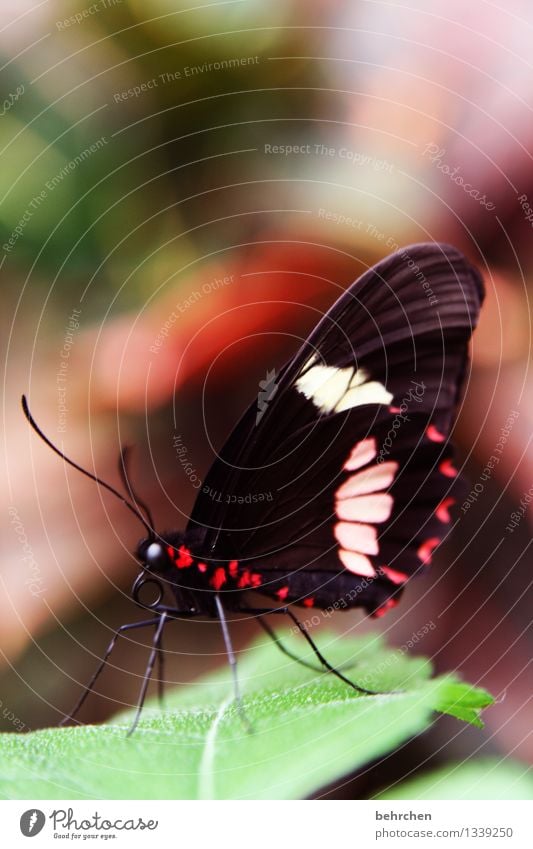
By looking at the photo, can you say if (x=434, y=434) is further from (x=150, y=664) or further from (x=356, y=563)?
(x=150, y=664)

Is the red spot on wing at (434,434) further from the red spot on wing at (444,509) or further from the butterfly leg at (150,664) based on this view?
the butterfly leg at (150,664)

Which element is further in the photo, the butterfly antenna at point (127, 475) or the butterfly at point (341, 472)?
the butterfly antenna at point (127, 475)

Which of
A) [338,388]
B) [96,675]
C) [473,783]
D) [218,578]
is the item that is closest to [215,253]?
[338,388]

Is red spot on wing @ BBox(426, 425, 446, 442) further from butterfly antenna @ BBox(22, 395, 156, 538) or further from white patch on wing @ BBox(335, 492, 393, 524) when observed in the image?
butterfly antenna @ BBox(22, 395, 156, 538)

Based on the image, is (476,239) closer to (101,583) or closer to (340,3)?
(340,3)

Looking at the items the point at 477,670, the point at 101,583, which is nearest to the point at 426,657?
the point at 477,670

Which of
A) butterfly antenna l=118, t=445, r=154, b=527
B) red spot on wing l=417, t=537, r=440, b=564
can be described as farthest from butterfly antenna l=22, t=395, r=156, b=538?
red spot on wing l=417, t=537, r=440, b=564

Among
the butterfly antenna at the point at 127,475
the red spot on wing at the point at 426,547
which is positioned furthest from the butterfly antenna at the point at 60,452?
the red spot on wing at the point at 426,547
